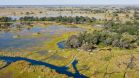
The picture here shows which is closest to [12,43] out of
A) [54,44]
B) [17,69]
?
[54,44]

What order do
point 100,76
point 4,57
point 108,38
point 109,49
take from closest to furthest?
point 100,76, point 4,57, point 109,49, point 108,38

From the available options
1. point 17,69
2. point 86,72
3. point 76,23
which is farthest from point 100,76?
point 76,23

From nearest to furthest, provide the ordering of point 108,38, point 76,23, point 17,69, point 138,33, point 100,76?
point 100,76 < point 17,69 < point 108,38 < point 138,33 < point 76,23

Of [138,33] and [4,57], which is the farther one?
[138,33]

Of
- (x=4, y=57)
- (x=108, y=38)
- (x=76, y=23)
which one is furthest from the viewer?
(x=76, y=23)

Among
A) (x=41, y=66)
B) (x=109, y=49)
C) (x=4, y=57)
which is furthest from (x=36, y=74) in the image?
(x=109, y=49)

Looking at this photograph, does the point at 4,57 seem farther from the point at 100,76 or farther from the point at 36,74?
the point at 100,76

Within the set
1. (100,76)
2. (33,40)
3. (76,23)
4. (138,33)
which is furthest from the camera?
(76,23)

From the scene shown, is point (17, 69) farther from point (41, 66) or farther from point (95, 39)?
point (95, 39)

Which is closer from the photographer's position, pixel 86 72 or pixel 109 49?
pixel 86 72
